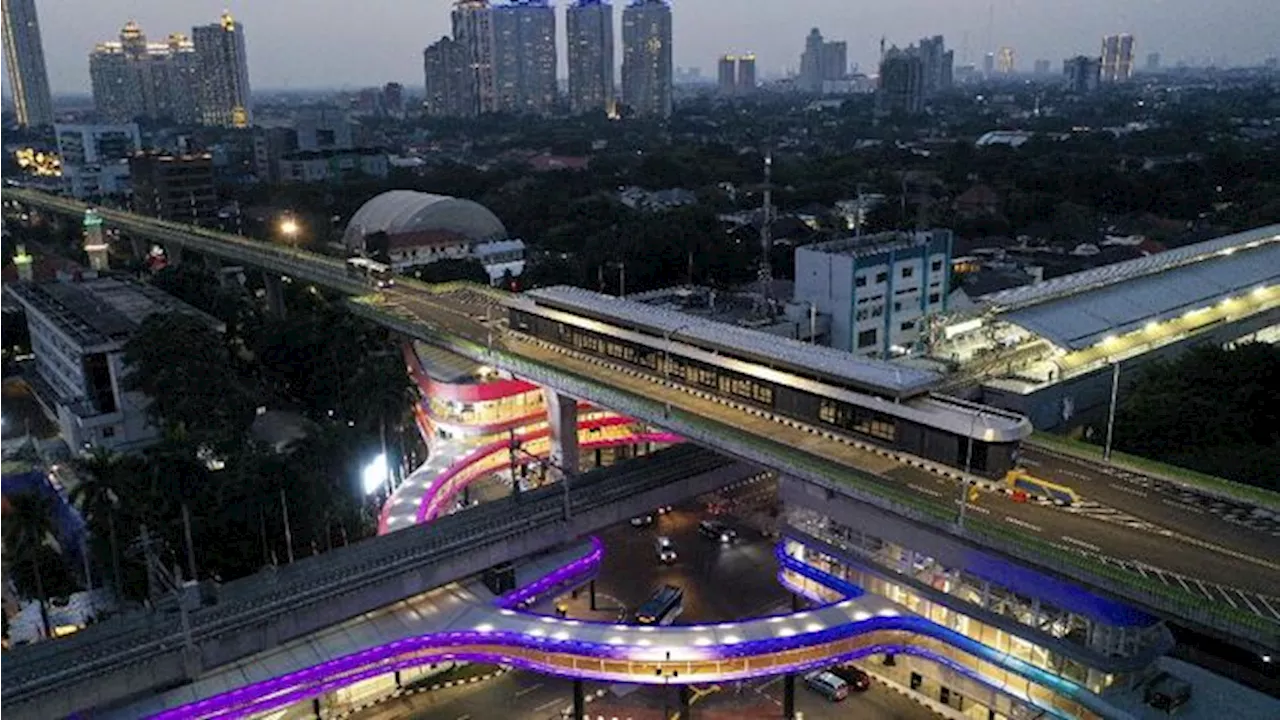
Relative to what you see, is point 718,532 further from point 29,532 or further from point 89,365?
point 89,365

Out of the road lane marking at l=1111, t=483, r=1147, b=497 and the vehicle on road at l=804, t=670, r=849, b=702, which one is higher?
the road lane marking at l=1111, t=483, r=1147, b=497

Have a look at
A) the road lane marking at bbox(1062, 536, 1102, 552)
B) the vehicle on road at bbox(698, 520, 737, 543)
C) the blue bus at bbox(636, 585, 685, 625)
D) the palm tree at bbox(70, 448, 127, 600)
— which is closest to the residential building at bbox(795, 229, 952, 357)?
the vehicle on road at bbox(698, 520, 737, 543)

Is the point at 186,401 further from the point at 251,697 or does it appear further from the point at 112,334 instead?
the point at 251,697

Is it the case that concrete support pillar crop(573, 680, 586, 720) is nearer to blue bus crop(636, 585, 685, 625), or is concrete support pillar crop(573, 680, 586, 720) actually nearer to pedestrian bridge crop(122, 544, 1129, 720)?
pedestrian bridge crop(122, 544, 1129, 720)

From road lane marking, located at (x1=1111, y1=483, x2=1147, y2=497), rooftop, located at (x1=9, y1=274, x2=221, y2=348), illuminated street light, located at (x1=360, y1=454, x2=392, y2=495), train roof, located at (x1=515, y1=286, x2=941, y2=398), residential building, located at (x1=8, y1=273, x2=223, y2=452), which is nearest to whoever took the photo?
road lane marking, located at (x1=1111, y1=483, x2=1147, y2=497)

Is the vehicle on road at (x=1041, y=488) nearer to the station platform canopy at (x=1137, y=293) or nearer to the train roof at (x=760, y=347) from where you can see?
the train roof at (x=760, y=347)
